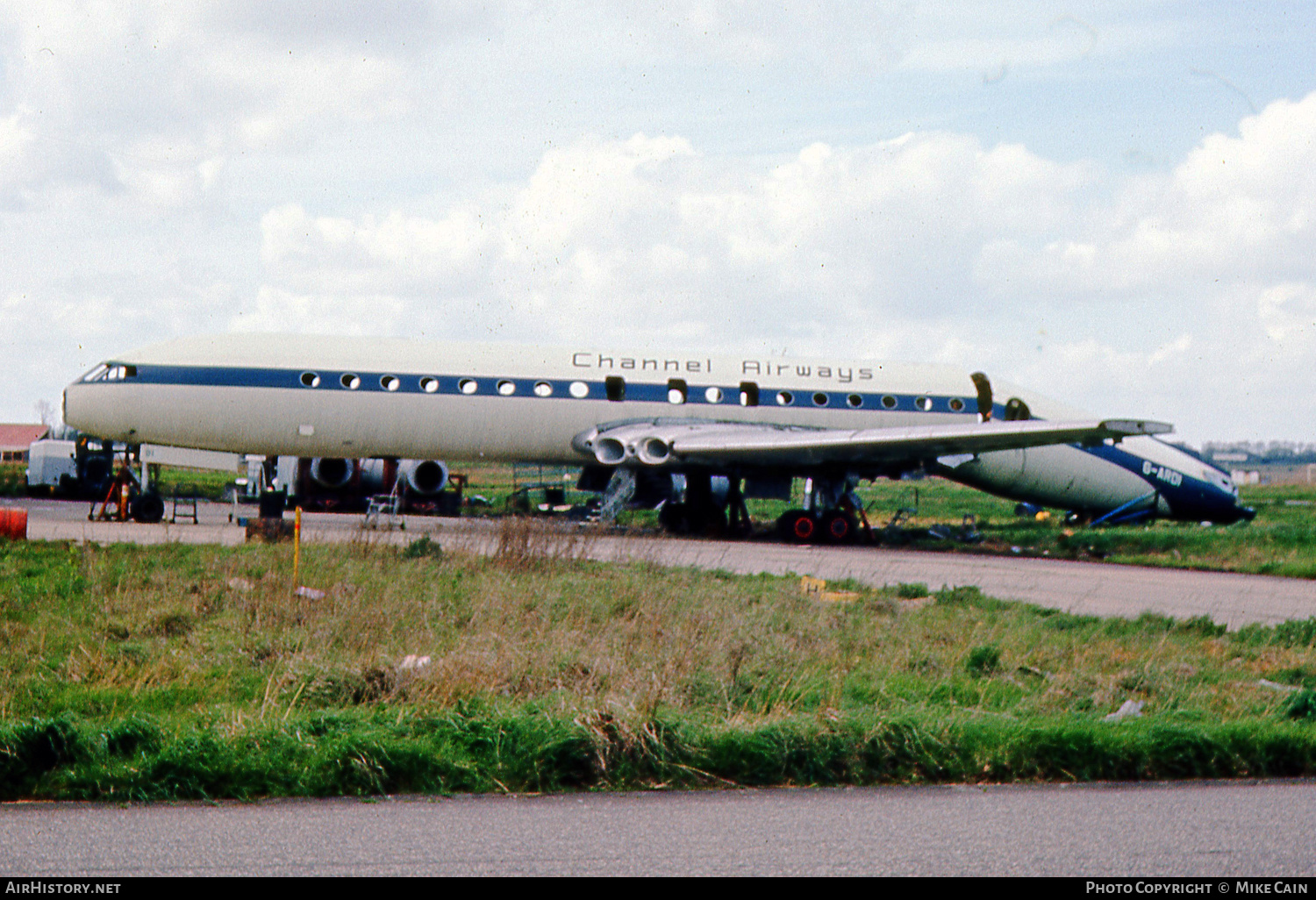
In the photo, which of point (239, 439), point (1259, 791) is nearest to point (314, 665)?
point (1259, 791)

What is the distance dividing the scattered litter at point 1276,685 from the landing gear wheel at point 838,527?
15041 mm

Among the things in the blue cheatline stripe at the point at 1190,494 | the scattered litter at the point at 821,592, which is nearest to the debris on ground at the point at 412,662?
the scattered litter at the point at 821,592

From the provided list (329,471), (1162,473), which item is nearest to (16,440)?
(329,471)

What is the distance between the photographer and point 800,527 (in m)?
24.3

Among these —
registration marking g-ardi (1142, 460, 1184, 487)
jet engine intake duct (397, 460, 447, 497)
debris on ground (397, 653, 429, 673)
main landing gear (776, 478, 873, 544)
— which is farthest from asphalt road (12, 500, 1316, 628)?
jet engine intake duct (397, 460, 447, 497)

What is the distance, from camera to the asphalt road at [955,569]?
46.1ft

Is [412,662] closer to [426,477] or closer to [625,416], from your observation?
[625,416]

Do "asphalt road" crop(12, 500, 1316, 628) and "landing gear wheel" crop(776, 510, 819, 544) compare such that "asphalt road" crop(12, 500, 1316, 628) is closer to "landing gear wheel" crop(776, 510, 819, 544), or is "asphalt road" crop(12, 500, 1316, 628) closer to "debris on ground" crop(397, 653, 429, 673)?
"landing gear wheel" crop(776, 510, 819, 544)

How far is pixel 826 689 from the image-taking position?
769cm

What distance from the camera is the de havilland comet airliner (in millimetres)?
22047

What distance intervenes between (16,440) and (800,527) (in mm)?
101776

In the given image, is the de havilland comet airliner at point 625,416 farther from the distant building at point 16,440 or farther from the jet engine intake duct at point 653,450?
the distant building at point 16,440
